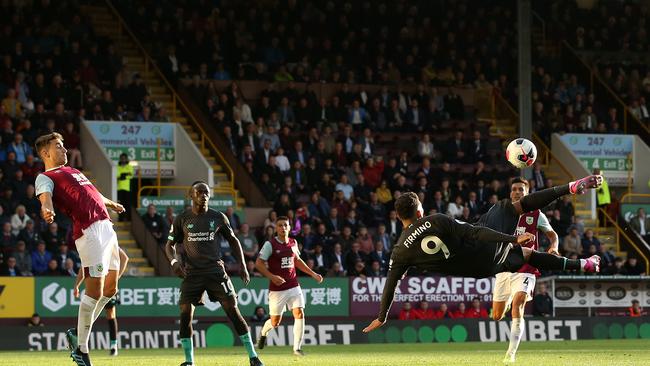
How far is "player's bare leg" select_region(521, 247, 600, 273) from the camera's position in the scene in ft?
45.2

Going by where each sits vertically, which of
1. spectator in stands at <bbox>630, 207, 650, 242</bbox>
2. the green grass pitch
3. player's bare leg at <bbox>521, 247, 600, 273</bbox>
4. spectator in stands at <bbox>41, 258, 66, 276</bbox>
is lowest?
the green grass pitch

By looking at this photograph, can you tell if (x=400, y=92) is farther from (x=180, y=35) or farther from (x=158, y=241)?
(x=158, y=241)

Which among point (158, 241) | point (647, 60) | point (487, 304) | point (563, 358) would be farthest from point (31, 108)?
point (647, 60)

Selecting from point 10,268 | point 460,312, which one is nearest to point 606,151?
point 460,312

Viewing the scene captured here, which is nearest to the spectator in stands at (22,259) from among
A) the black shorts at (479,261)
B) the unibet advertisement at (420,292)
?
the unibet advertisement at (420,292)

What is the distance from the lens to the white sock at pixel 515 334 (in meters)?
17.1

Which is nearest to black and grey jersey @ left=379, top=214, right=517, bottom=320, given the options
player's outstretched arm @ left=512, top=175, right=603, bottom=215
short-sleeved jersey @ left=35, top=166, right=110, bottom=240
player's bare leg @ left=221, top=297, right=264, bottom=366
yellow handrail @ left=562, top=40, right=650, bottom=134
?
player's outstretched arm @ left=512, top=175, right=603, bottom=215

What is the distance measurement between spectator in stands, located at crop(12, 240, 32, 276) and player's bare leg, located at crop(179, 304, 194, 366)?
12.7m

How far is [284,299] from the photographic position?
20.9m

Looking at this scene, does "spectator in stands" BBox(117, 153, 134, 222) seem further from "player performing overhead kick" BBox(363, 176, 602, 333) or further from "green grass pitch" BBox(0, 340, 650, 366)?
"player performing overhead kick" BBox(363, 176, 602, 333)

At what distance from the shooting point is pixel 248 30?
38.2 meters

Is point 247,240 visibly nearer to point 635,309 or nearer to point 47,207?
point 635,309

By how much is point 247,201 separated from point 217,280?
18306 mm

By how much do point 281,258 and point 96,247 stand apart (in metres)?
8.01
